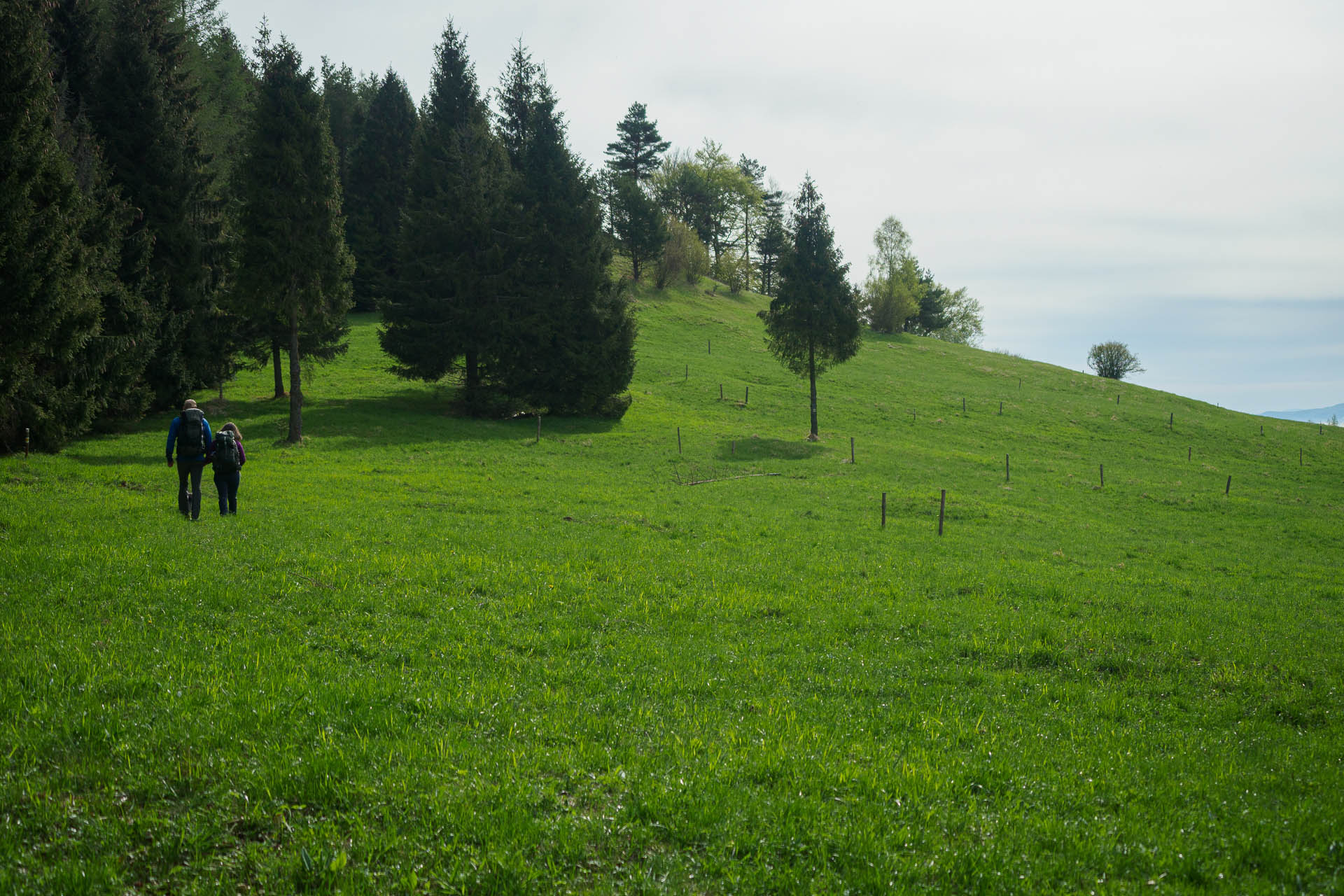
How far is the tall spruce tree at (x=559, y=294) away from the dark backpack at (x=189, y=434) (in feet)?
87.9

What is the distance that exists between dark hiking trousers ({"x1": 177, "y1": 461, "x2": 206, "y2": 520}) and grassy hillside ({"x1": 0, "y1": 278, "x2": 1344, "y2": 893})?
0.54 m

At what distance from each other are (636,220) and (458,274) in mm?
48299

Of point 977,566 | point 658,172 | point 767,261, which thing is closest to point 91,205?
point 977,566

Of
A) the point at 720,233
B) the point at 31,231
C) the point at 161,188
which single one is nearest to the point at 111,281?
the point at 161,188

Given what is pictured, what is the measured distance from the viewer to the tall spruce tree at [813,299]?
47.1m

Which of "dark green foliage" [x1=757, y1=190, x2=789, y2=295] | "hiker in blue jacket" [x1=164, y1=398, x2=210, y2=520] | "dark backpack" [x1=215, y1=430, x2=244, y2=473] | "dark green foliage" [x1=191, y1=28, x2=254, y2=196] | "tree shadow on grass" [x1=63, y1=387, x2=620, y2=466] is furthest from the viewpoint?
"dark green foliage" [x1=757, y1=190, x2=789, y2=295]

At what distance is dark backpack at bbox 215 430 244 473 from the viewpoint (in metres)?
17.2

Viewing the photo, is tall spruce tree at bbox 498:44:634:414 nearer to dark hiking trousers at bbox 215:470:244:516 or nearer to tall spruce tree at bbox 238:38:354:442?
tall spruce tree at bbox 238:38:354:442

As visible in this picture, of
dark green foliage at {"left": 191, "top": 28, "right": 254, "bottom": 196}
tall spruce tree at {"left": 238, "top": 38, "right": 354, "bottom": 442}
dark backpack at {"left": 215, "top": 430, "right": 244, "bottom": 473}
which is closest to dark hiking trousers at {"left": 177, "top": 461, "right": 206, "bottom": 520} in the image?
dark backpack at {"left": 215, "top": 430, "right": 244, "bottom": 473}

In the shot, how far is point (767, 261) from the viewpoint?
118500 millimetres

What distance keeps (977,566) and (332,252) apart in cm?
3274

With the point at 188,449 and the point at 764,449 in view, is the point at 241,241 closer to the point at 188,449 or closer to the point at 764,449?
the point at 188,449

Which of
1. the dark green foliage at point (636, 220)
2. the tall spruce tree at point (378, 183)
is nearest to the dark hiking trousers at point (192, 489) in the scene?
the tall spruce tree at point (378, 183)

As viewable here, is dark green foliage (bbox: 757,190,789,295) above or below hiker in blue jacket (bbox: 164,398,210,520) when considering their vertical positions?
above
